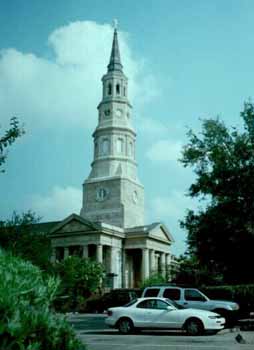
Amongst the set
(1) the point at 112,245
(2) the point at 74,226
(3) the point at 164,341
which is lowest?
(3) the point at 164,341

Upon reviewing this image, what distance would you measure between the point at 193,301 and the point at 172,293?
3.33 ft

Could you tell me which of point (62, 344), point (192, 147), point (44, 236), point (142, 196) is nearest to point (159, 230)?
point (142, 196)

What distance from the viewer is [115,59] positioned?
78750 mm

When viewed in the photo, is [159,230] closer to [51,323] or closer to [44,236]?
[44,236]

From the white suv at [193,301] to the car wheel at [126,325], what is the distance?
3459 millimetres

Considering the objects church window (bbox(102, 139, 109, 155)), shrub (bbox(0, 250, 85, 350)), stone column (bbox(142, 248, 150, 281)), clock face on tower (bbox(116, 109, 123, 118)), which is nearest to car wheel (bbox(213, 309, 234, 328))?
shrub (bbox(0, 250, 85, 350))

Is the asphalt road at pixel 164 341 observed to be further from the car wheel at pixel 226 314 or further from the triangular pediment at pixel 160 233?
the triangular pediment at pixel 160 233

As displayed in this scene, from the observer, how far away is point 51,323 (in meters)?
3.86

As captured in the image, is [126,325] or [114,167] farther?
[114,167]

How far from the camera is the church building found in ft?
214

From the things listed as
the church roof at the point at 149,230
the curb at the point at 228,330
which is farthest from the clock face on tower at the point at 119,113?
the curb at the point at 228,330

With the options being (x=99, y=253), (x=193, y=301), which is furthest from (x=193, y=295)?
(x=99, y=253)

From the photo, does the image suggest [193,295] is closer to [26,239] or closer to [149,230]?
[26,239]

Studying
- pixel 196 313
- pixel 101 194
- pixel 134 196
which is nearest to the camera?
pixel 196 313
